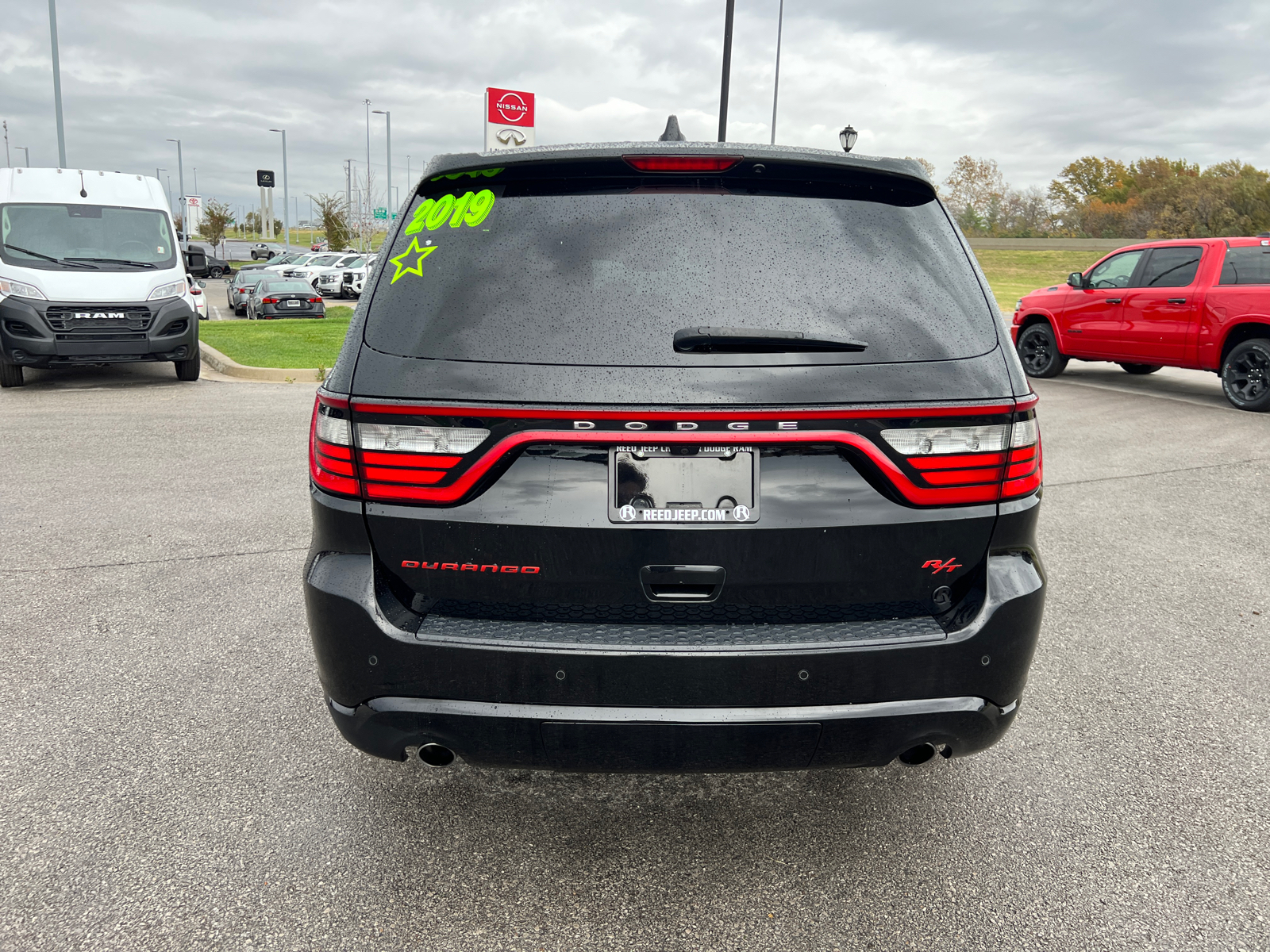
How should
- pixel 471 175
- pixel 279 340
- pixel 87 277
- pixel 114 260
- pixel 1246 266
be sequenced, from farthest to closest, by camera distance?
1. pixel 279 340
2. pixel 114 260
3. pixel 87 277
4. pixel 1246 266
5. pixel 471 175

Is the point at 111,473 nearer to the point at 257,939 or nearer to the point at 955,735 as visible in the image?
the point at 257,939

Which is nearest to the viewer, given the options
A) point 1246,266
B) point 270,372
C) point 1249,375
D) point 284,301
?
point 1249,375

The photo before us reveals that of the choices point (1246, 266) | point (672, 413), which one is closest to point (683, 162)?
point (672, 413)

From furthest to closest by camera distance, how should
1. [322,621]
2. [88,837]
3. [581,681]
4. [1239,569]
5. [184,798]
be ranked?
[1239,569] < [184,798] < [88,837] < [322,621] < [581,681]

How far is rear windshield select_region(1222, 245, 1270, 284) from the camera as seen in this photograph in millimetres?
11461

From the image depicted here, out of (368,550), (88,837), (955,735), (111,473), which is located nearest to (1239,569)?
(955,735)

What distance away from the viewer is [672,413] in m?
2.21

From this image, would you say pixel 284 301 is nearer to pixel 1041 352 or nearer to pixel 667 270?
pixel 1041 352

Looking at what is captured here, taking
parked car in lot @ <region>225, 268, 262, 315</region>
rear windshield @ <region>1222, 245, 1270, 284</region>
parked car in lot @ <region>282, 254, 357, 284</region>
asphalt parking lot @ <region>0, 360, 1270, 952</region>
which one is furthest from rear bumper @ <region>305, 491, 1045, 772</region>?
parked car in lot @ <region>282, 254, 357, 284</region>

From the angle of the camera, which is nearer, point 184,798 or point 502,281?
point 502,281

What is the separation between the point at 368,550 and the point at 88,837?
133cm

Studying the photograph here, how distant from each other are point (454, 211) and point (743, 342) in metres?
0.85

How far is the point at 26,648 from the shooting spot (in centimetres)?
419

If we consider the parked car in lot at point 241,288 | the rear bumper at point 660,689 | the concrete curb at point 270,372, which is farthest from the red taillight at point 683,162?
the parked car in lot at point 241,288
